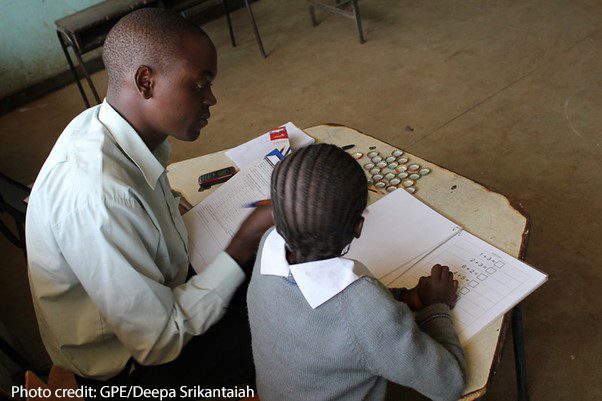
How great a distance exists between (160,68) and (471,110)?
7.52 feet

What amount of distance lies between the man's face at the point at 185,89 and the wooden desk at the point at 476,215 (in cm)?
36

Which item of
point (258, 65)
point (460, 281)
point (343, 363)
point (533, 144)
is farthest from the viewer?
point (258, 65)

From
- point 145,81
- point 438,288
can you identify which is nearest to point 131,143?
point 145,81

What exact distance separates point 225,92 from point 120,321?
3.02m

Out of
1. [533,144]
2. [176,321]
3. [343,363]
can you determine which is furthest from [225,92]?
[343,363]

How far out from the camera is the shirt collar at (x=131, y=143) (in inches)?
49.7

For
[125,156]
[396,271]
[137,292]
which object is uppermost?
[125,156]

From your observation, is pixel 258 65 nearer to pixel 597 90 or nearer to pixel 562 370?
pixel 597 90

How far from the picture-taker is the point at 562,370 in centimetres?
175

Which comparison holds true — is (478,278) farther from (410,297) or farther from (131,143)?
(131,143)

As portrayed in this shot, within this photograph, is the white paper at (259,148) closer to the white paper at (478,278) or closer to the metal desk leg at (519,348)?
the white paper at (478,278)

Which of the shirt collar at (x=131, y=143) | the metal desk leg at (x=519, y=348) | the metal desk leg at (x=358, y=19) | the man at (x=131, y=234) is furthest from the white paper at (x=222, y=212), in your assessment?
the metal desk leg at (x=358, y=19)

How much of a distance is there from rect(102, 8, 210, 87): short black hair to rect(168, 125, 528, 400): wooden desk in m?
0.49

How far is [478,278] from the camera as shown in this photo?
43.0 inches
